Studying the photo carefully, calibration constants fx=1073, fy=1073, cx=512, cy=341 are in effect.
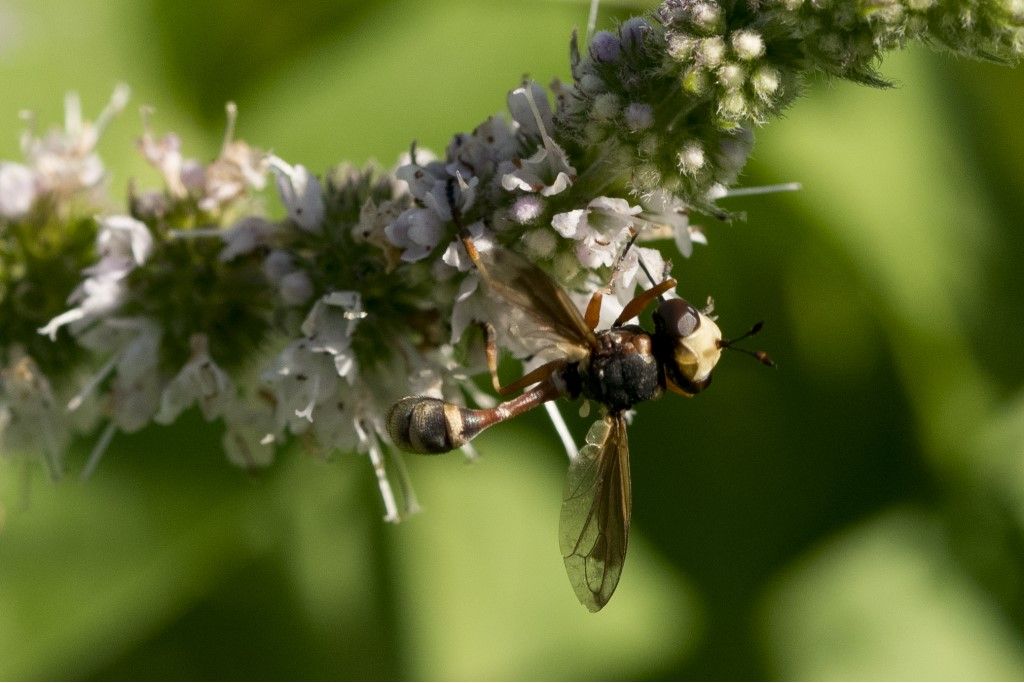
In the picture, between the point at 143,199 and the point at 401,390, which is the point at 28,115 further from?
the point at 401,390

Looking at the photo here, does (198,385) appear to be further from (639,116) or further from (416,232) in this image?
(639,116)

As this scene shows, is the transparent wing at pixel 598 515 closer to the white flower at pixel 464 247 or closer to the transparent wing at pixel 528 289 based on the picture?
the transparent wing at pixel 528 289

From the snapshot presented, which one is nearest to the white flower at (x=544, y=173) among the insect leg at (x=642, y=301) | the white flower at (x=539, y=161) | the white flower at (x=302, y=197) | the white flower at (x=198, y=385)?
the white flower at (x=539, y=161)

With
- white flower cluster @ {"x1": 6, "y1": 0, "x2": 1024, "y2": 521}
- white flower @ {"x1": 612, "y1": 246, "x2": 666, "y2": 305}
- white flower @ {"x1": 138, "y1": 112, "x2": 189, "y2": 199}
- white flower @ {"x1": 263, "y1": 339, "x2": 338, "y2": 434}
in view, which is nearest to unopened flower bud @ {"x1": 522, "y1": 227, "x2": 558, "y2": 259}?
white flower cluster @ {"x1": 6, "y1": 0, "x2": 1024, "y2": 521}

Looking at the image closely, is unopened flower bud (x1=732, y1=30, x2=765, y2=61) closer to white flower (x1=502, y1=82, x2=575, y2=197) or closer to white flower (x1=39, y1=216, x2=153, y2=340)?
white flower (x1=502, y1=82, x2=575, y2=197)

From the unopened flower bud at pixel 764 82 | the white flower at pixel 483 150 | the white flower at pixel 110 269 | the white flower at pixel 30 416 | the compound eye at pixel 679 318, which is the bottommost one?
the white flower at pixel 30 416

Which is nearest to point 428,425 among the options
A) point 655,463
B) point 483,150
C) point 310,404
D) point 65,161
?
point 310,404
